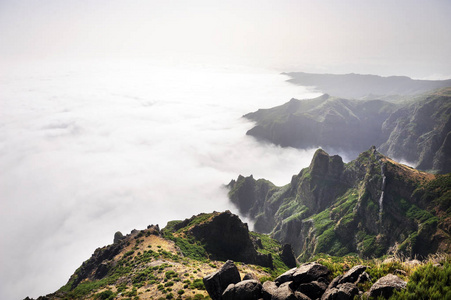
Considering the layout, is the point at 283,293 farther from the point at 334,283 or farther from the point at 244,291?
the point at 334,283

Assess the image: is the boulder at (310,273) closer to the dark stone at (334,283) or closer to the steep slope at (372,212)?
the dark stone at (334,283)

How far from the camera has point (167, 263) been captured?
52125 millimetres

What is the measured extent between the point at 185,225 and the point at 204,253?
1008 inches

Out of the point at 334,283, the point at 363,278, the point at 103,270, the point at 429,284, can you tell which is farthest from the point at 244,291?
the point at 103,270

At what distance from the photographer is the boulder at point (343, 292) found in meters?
17.2

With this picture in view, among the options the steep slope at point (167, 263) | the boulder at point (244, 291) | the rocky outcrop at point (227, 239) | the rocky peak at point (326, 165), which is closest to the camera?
the boulder at point (244, 291)

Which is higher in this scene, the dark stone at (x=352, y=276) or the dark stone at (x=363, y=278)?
the dark stone at (x=363, y=278)

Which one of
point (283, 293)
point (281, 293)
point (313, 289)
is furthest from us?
point (313, 289)

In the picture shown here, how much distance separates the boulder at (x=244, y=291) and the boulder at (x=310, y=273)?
388 cm

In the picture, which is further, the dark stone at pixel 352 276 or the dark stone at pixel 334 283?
the dark stone at pixel 334 283

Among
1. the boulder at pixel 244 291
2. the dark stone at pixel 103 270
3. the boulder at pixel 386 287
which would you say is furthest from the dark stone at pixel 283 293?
the dark stone at pixel 103 270

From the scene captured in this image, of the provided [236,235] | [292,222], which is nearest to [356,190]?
[292,222]

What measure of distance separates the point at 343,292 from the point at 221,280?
513 inches

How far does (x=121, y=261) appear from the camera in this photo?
199ft
